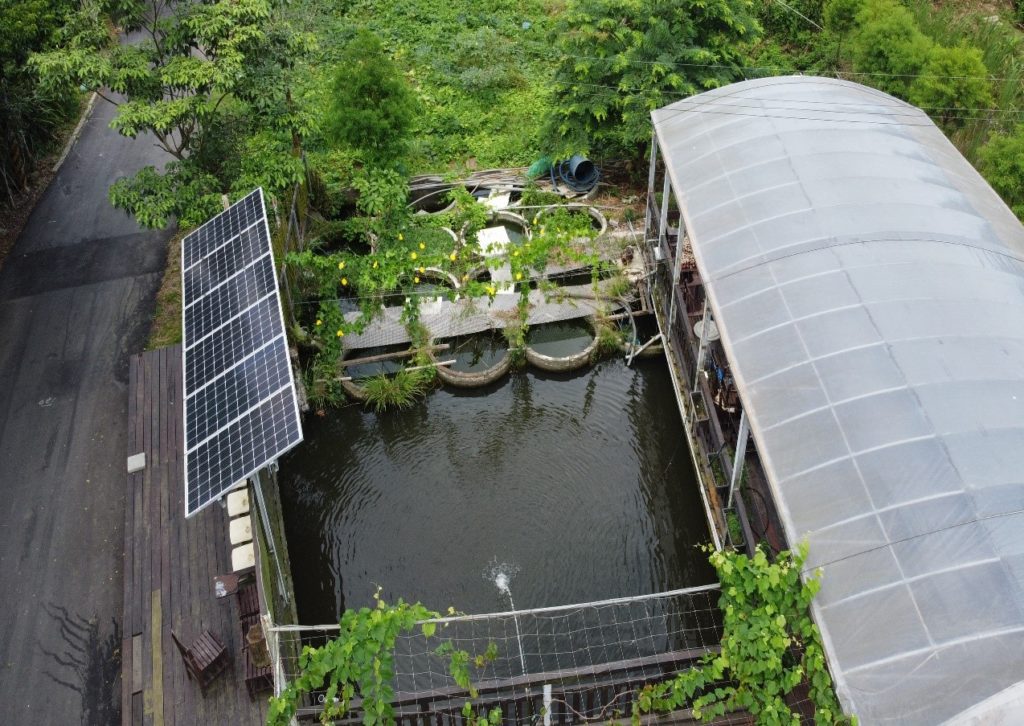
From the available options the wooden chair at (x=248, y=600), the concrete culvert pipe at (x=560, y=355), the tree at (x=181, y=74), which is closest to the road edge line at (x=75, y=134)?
the tree at (x=181, y=74)

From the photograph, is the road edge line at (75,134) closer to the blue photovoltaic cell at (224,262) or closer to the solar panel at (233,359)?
the solar panel at (233,359)

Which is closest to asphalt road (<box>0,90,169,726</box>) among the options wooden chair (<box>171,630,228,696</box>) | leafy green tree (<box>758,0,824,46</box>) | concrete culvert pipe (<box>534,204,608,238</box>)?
wooden chair (<box>171,630,228,696</box>)

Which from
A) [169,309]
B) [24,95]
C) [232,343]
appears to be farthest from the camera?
[24,95]

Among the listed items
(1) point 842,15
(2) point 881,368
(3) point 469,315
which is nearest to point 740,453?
(2) point 881,368

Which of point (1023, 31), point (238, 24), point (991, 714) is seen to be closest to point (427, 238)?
point (238, 24)

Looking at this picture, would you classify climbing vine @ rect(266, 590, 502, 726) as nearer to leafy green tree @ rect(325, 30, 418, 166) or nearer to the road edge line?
leafy green tree @ rect(325, 30, 418, 166)

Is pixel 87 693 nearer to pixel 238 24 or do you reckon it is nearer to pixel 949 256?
pixel 238 24

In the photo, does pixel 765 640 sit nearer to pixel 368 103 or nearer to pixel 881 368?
pixel 881 368
